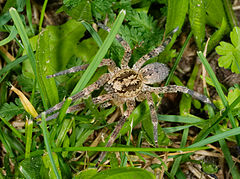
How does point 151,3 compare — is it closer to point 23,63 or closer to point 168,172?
point 23,63

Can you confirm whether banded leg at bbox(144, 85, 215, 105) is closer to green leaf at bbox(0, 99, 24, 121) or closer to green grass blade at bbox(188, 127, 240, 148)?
green grass blade at bbox(188, 127, 240, 148)

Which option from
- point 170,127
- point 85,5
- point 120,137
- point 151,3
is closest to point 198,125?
point 170,127

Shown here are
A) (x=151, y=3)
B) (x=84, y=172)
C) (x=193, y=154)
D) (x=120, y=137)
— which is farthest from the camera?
(x=151, y=3)

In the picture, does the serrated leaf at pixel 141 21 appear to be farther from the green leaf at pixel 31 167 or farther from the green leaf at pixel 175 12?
the green leaf at pixel 31 167

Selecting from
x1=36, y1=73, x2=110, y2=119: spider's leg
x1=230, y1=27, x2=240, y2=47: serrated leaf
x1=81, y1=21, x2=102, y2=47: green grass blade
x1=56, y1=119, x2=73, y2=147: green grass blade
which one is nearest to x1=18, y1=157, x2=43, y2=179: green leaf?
x1=56, y1=119, x2=73, y2=147: green grass blade

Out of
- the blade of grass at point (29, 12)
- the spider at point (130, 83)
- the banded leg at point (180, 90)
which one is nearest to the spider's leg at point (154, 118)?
the spider at point (130, 83)
